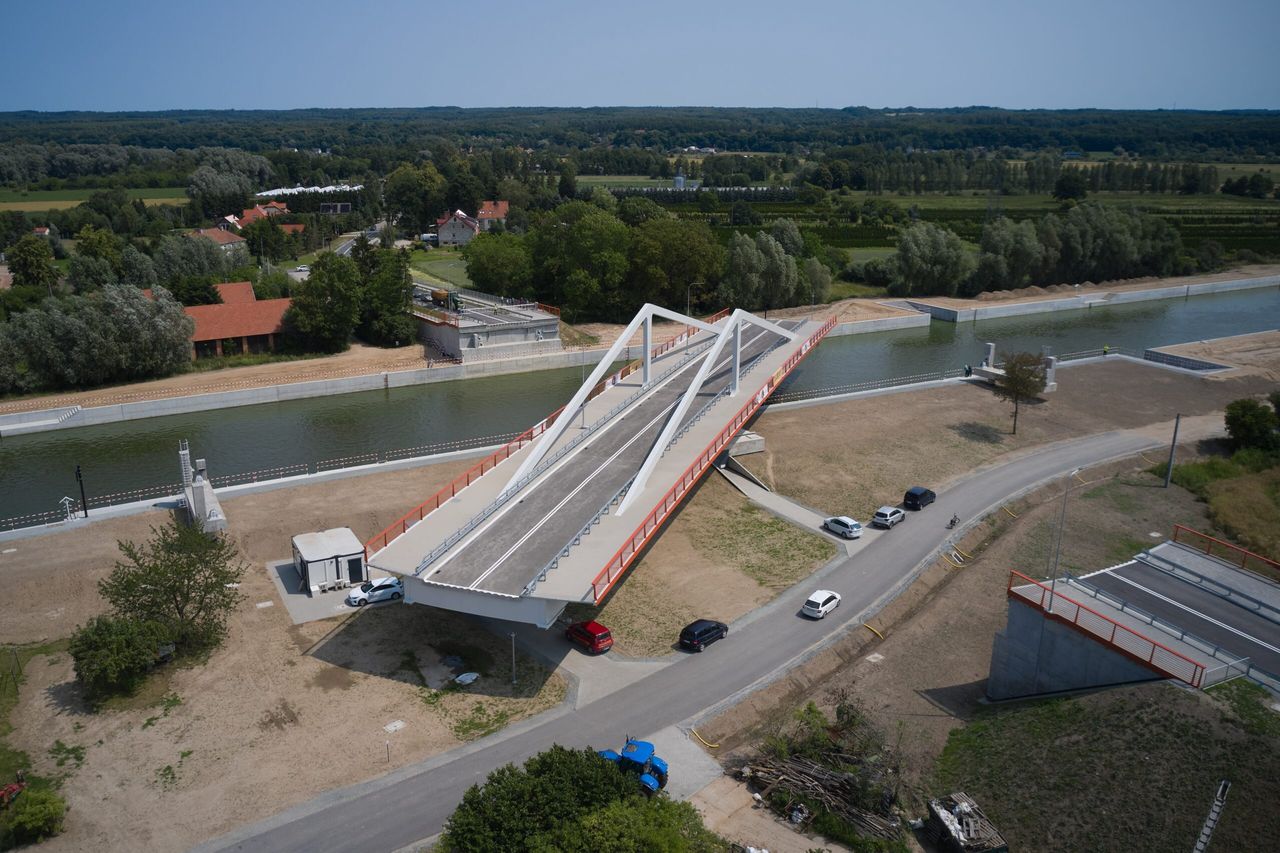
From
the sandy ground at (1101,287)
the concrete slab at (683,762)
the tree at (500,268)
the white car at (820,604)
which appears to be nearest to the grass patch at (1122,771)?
the concrete slab at (683,762)

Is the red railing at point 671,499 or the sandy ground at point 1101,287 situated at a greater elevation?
the red railing at point 671,499

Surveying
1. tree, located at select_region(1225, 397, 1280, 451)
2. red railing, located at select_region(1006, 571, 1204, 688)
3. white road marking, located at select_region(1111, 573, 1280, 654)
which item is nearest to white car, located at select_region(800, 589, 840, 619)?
red railing, located at select_region(1006, 571, 1204, 688)

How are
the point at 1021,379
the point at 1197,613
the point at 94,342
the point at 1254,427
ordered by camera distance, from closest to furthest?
the point at 1197,613
the point at 1254,427
the point at 1021,379
the point at 94,342

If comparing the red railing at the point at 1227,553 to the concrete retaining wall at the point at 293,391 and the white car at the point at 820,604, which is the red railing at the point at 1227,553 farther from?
the concrete retaining wall at the point at 293,391

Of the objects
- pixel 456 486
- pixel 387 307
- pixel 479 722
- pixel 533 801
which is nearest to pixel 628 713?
pixel 479 722

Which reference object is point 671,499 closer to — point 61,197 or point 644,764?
point 644,764
